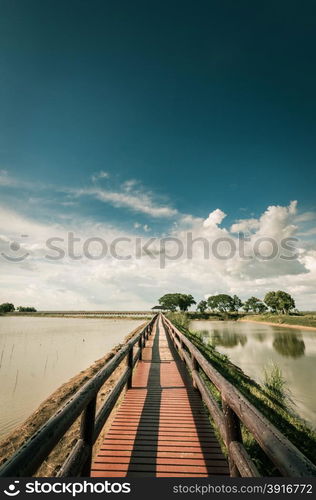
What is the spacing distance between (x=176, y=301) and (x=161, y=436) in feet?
343

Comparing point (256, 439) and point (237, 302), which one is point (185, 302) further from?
point (256, 439)

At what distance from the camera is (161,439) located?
398cm

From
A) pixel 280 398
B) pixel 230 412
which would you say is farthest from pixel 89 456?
pixel 280 398

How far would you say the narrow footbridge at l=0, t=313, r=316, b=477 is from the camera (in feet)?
5.26

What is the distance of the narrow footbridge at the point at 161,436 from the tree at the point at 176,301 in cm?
10075

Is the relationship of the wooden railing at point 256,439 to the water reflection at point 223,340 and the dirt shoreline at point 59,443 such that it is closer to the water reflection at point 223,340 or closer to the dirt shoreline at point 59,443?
the dirt shoreline at point 59,443

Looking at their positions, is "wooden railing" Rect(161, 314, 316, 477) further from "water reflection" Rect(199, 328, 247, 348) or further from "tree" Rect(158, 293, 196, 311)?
"tree" Rect(158, 293, 196, 311)

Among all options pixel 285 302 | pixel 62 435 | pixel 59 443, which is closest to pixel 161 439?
pixel 62 435

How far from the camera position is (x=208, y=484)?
2154 millimetres

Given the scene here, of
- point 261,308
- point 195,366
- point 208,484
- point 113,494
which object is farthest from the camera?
point 261,308

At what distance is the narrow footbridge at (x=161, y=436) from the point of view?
1.60m

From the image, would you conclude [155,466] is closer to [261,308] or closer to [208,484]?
[208,484]

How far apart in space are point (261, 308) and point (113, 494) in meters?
133

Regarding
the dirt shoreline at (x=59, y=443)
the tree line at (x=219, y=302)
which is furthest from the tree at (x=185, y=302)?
the dirt shoreline at (x=59, y=443)
